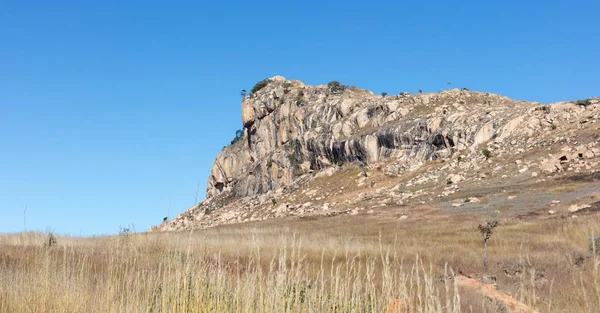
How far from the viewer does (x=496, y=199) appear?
127ft

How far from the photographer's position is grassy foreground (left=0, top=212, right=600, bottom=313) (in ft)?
17.9

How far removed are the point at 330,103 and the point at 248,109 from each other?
68.9 feet

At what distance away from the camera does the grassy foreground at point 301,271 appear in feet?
17.9

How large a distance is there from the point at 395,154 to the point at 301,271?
205 ft

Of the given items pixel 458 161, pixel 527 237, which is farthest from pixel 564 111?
pixel 527 237

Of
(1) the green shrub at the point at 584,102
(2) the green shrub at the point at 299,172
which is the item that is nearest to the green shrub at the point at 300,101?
(2) the green shrub at the point at 299,172


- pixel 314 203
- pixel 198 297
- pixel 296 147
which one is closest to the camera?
pixel 198 297

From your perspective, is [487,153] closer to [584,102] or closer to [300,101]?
[584,102]

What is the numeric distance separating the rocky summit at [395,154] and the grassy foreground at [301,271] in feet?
35.2

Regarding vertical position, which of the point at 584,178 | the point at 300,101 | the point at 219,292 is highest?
the point at 300,101

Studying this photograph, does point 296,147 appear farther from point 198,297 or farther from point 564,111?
point 198,297

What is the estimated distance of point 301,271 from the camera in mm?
6668

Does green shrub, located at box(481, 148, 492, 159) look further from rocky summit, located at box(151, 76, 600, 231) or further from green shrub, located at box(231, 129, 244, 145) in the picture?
green shrub, located at box(231, 129, 244, 145)

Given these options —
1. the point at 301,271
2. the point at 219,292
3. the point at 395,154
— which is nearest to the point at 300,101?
the point at 395,154
